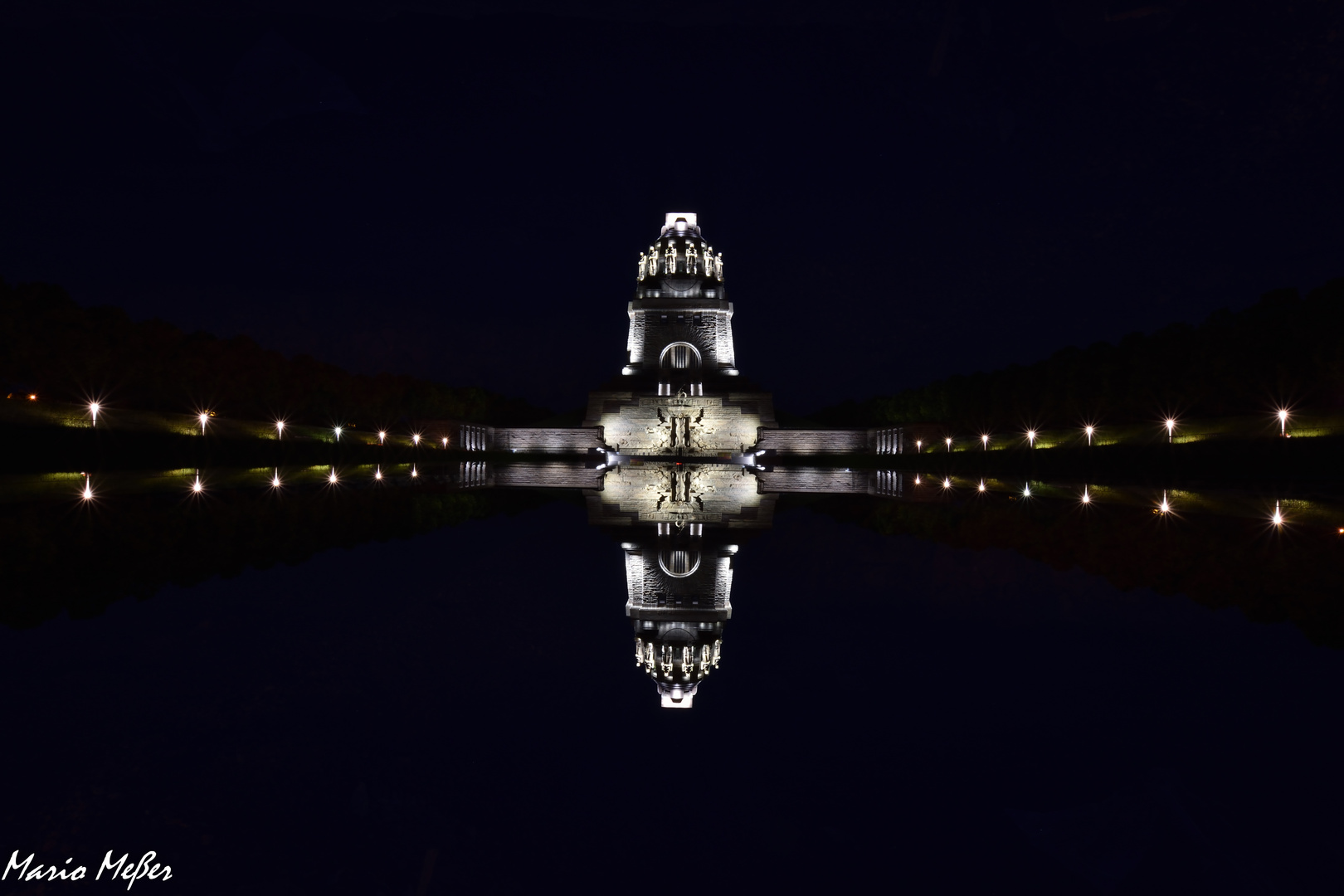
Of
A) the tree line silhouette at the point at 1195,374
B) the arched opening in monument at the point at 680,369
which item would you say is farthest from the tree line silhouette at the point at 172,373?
the tree line silhouette at the point at 1195,374

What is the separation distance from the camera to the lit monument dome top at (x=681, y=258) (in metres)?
57.7

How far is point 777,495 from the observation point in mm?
26812

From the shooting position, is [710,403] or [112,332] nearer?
[112,332]

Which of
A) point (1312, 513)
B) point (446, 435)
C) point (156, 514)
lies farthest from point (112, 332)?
point (1312, 513)

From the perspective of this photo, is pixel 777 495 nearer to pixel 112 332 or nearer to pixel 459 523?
pixel 459 523

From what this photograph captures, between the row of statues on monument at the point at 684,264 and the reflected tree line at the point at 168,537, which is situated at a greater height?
the row of statues on monument at the point at 684,264

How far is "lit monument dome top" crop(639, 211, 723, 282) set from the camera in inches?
2272

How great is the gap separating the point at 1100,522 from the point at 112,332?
34516 mm

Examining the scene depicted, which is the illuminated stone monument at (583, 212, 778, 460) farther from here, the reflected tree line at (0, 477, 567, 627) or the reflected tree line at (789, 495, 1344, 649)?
the reflected tree line at (789, 495, 1344, 649)

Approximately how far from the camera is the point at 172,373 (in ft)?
116

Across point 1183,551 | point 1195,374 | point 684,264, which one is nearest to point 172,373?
point 684,264

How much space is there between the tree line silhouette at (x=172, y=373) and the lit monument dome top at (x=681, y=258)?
16734 mm

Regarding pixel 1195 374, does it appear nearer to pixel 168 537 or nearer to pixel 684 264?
pixel 168 537

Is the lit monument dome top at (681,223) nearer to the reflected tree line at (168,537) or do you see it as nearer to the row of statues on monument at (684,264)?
the row of statues on monument at (684,264)
